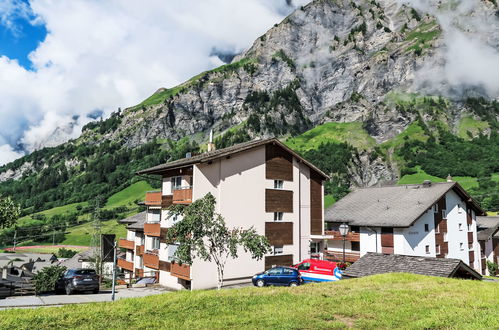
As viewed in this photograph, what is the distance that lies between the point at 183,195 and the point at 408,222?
21.8 m

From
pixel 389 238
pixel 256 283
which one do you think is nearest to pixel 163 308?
A: pixel 256 283

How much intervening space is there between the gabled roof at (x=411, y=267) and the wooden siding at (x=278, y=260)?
1395cm

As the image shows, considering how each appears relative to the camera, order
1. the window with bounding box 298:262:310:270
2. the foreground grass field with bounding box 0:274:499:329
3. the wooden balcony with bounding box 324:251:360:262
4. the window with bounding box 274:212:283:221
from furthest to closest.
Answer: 1. the wooden balcony with bounding box 324:251:360:262
2. the window with bounding box 274:212:283:221
3. the window with bounding box 298:262:310:270
4. the foreground grass field with bounding box 0:274:499:329

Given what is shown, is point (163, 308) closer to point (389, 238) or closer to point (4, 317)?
point (4, 317)

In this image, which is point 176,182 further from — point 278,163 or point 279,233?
point 279,233

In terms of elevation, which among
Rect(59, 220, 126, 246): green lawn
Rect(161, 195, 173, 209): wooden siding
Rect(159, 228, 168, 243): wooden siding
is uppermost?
Rect(161, 195, 173, 209): wooden siding

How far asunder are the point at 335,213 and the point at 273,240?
12.1 m

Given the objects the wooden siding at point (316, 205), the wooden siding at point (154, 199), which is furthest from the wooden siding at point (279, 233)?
the wooden siding at point (154, 199)

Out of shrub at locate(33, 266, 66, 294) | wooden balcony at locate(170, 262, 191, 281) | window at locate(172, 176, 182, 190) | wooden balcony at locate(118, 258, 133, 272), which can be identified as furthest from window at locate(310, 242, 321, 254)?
wooden balcony at locate(118, 258, 133, 272)

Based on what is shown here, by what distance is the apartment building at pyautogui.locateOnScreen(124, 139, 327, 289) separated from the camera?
107 feet

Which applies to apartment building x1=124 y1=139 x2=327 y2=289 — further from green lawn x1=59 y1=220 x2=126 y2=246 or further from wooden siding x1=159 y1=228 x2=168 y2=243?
green lawn x1=59 y1=220 x2=126 y2=246

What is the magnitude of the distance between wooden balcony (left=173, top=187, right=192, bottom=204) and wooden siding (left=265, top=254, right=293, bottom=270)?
378 inches

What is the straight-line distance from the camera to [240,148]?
33969 millimetres

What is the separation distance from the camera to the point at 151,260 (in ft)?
123
